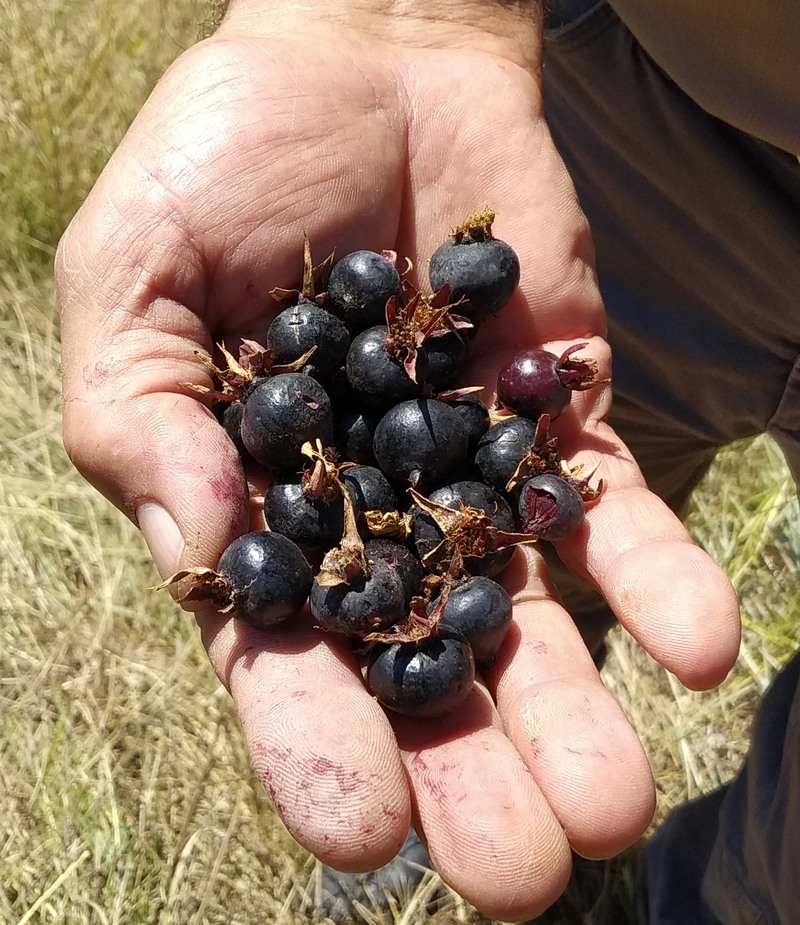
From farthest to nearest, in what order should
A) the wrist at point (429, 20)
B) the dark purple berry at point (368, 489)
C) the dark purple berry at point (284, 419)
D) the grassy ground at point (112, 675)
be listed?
the grassy ground at point (112, 675)
the wrist at point (429, 20)
the dark purple berry at point (368, 489)
the dark purple berry at point (284, 419)

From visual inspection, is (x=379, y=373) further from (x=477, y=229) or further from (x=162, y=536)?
(x=162, y=536)

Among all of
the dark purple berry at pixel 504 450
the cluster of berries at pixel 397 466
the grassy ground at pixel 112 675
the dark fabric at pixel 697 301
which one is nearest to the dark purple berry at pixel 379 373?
the cluster of berries at pixel 397 466

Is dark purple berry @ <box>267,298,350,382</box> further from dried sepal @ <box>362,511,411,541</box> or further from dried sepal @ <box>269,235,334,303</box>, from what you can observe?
dried sepal @ <box>362,511,411,541</box>

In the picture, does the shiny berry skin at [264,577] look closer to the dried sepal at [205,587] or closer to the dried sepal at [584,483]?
the dried sepal at [205,587]

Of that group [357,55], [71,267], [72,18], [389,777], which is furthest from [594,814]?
[72,18]

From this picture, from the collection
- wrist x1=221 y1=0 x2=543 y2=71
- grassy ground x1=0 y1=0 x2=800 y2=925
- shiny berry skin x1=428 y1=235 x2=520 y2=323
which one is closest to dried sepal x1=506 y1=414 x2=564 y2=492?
shiny berry skin x1=428 y1=235 x2=520 y2=323

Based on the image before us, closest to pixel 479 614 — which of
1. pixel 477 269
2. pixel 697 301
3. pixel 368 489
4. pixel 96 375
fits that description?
Answer: pixel 368 489
